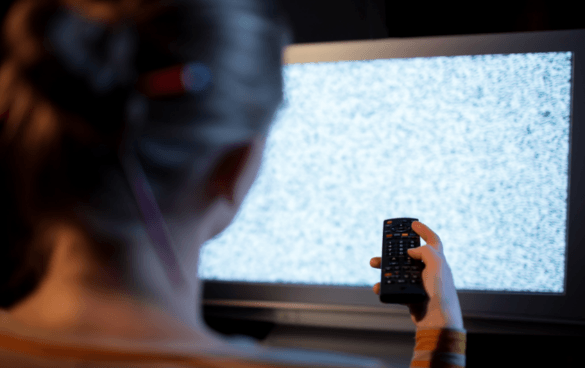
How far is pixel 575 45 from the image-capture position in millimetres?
621

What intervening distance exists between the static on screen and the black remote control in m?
0.05

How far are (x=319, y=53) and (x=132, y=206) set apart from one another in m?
0.48

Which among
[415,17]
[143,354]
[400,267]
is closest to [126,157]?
[143,354]

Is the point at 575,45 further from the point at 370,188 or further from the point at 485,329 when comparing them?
the point at 485,329

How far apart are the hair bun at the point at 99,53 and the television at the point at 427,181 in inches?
15.7

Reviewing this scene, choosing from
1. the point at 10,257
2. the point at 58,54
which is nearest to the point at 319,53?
the point at 58,54

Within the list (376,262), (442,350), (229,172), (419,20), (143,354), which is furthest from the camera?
(419,20)

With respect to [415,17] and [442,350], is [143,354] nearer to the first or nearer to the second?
[442,350]

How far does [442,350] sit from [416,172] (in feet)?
0.93

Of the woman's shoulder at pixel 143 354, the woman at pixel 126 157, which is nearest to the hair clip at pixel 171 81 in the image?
the woman at pixel 126 157

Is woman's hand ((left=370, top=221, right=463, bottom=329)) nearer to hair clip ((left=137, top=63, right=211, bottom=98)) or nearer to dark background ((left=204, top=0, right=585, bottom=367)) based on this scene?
dark background ((left=204, top=0, right=585, bottom=367))

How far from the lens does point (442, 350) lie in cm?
52

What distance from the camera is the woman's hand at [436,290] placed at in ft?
1.84

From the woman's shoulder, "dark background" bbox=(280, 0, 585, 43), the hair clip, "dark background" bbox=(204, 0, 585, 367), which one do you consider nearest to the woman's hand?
"dark background" bbox=(204, 0, 585, 367)
